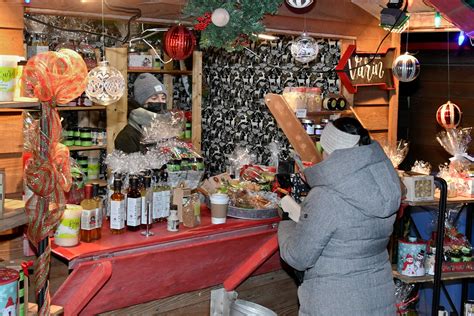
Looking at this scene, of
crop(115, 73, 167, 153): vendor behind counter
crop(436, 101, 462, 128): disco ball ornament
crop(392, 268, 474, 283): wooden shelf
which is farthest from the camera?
crop(115, 73, 167, 153): vendor behind counter

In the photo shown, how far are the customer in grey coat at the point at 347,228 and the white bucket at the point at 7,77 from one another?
4.97 feet

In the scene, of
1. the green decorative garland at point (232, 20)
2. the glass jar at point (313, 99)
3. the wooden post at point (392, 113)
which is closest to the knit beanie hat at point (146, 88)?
the glass jar at point (313, 99)

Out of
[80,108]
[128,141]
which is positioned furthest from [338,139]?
[80,108]

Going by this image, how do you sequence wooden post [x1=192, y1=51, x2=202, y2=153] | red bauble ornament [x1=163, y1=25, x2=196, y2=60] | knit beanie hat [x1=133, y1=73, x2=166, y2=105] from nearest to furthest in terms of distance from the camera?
red bauble ornament [x1=163, y1=25, x2=196, y2=60], knit beanie hat [x1=133, y1=73, x2=166, y2=105], wooden post [x1=192, y1=51, x2=202, y2=153]

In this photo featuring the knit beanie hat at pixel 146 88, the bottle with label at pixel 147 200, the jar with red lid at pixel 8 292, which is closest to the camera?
the jar with red lid at pixel 8 292

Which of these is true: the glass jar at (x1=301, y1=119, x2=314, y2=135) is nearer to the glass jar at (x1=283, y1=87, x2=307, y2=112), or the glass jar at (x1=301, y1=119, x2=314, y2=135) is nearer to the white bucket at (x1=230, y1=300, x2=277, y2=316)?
the glass jar at (x1=283, y1=87, x2=307, y2=112)

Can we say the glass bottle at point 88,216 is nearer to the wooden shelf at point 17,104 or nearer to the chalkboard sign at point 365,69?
the wooden shelf at point 17,104

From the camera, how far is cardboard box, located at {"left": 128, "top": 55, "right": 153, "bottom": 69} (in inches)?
297

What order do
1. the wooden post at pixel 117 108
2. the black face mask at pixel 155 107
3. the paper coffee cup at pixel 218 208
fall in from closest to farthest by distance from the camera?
the paper coffee cup at pixel 218 208 < the black face mask at pixel 155 107 < the wooden post at pixel 117 108

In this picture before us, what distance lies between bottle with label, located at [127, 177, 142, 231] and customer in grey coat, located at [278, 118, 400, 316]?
89 cm

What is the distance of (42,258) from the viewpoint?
122 inches

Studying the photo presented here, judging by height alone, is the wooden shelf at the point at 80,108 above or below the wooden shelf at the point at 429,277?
above

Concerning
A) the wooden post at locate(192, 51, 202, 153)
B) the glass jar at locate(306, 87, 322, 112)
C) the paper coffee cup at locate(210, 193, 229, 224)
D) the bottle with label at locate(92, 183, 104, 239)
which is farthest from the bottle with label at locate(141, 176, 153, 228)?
the wooden post at locate(192, 51, 202, 153)

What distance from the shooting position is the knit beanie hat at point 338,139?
11.5 feet
